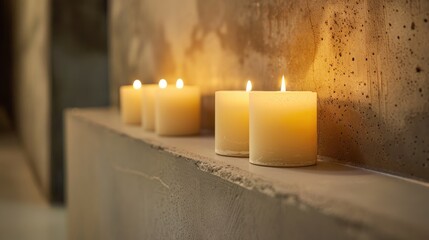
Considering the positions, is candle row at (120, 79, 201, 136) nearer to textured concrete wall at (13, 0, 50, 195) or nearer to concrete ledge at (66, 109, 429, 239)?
concrete ledge at (66, 109, 429, 239)

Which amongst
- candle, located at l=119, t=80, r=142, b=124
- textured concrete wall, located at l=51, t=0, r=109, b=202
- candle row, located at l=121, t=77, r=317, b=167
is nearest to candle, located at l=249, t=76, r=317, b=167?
candle row, located at l=121, t=77, r=317, b=167

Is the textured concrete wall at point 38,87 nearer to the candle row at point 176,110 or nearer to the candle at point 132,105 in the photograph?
the candle at point 132,105

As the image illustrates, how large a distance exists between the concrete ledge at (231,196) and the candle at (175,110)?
4 centimetres

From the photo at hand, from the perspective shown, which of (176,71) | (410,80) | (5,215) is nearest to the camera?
(410,80)

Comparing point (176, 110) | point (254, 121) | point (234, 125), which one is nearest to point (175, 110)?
point (176, 110)

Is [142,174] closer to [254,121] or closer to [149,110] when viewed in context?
[149,110]

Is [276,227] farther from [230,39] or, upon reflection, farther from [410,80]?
[230,39]

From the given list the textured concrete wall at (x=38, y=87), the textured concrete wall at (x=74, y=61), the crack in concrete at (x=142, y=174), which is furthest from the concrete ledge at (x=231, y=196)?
the textured concrete wall at (x=38, y=87)

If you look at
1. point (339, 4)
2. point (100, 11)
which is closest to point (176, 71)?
point (339, 4)

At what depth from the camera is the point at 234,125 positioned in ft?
2.80

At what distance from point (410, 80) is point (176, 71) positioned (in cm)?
87

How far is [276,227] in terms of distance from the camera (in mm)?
578

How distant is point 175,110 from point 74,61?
2.16 metres

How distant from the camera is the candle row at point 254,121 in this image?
2.36 feet
